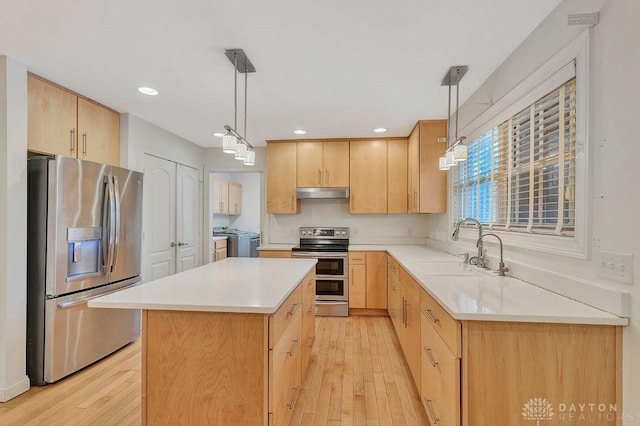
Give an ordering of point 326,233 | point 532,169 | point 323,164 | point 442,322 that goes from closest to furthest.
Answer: point 442,322, point 532,169, point 323,164, point 326,233

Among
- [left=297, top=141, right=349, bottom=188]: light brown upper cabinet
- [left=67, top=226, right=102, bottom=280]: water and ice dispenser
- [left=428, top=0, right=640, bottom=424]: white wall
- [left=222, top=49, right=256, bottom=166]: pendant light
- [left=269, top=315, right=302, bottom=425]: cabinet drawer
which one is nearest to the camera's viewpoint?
[left=428, top=0, right=640, bottom=424]: white wall

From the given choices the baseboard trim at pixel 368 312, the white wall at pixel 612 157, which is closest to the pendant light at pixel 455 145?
the white wall at pixel 612 157

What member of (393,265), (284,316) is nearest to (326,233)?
(393,265)

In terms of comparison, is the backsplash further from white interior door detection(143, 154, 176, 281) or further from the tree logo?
the tree logo

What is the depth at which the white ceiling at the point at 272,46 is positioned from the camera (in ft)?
5.51

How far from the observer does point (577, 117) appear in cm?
151

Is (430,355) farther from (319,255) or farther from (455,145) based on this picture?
(319,255)

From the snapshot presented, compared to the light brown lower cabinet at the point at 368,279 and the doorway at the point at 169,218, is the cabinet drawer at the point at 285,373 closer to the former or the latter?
the light brown lower cabinet at the point at 368,279

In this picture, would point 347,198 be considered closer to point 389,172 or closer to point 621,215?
point 389,172

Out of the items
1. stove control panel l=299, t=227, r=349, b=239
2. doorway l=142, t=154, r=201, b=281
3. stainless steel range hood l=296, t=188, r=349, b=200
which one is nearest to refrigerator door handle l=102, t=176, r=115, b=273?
doorway l=142, t=154, r=201, b=281

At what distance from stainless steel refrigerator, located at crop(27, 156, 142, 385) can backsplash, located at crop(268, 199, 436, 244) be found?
232cm

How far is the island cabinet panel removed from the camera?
1408 millimetres

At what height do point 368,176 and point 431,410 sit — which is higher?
point 368,176

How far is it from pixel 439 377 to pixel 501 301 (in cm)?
51
